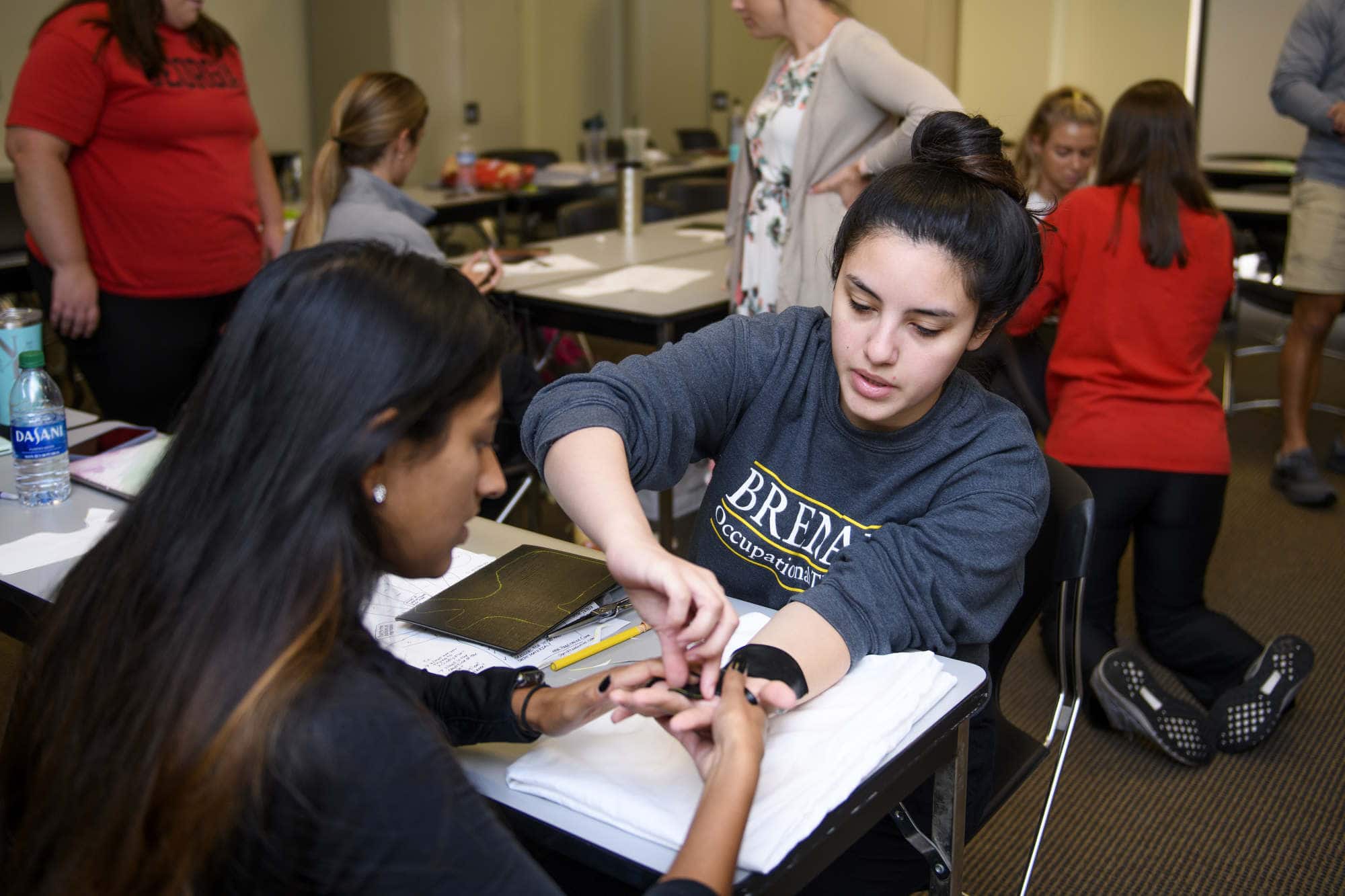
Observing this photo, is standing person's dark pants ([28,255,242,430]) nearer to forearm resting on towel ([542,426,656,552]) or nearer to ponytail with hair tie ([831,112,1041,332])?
forearm resting on towel ([542,426,656,552])

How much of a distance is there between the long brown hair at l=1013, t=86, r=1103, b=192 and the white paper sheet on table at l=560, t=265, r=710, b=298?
1.01m

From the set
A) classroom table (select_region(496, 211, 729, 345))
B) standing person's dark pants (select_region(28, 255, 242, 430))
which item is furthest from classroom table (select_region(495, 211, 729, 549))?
standing person's dark pants (select_region(28, 255, 242, 430))

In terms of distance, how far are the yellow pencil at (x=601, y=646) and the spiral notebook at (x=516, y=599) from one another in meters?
0.05

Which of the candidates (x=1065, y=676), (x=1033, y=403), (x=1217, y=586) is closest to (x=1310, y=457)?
(x=1217, y=586)

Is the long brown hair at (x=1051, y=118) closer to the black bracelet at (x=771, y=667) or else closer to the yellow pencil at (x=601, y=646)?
the yellow pencil at (x=601, y=646)

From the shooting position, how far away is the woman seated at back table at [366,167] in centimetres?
272

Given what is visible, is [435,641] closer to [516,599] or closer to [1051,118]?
[516,599]

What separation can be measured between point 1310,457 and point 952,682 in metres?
3.13

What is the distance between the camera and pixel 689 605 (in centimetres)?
110

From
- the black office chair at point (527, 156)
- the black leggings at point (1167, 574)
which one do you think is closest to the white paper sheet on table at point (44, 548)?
the black leggings at point (1167, 574)

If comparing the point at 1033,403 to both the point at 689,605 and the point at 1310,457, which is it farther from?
the point at 689,605

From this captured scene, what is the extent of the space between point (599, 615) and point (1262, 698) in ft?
5.29

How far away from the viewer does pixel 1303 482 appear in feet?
12.1

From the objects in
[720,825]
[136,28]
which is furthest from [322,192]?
[720,825]
